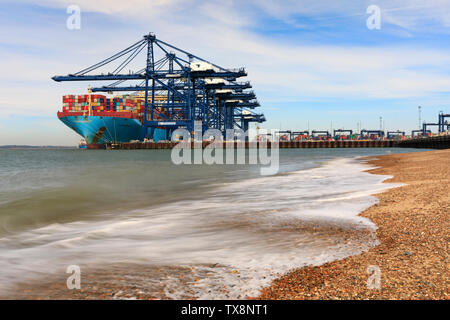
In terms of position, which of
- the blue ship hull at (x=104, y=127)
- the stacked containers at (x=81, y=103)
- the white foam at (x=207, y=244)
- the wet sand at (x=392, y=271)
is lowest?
the white foam at (x=207, y=244)

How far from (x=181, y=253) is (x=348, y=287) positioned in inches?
103

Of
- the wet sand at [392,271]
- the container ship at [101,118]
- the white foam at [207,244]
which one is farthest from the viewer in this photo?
the container ship at [101,118]

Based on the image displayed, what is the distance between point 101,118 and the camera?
9031cm

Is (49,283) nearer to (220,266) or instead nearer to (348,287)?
(220,266)

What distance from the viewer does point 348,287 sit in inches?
137

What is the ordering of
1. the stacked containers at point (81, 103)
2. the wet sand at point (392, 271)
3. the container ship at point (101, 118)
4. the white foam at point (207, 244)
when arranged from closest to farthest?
the wet sand at point (392, 271), the white foam at point (207, 244), the container ship at point (101, 118), the stacked containers at point (81, 103)

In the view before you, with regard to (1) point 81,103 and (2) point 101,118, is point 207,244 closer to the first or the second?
(2) point 101,118

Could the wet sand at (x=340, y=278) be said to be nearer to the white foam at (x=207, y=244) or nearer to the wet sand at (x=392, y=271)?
the wet sand at (x=392, y=271)

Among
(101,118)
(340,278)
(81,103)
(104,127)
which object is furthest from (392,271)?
(81,103)

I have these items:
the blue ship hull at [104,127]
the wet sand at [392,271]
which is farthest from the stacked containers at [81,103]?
the wet sand at [392,271]

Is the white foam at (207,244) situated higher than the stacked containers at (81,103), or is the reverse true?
the stacked containers at (81,103)

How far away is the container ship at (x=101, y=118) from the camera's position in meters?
90.1
